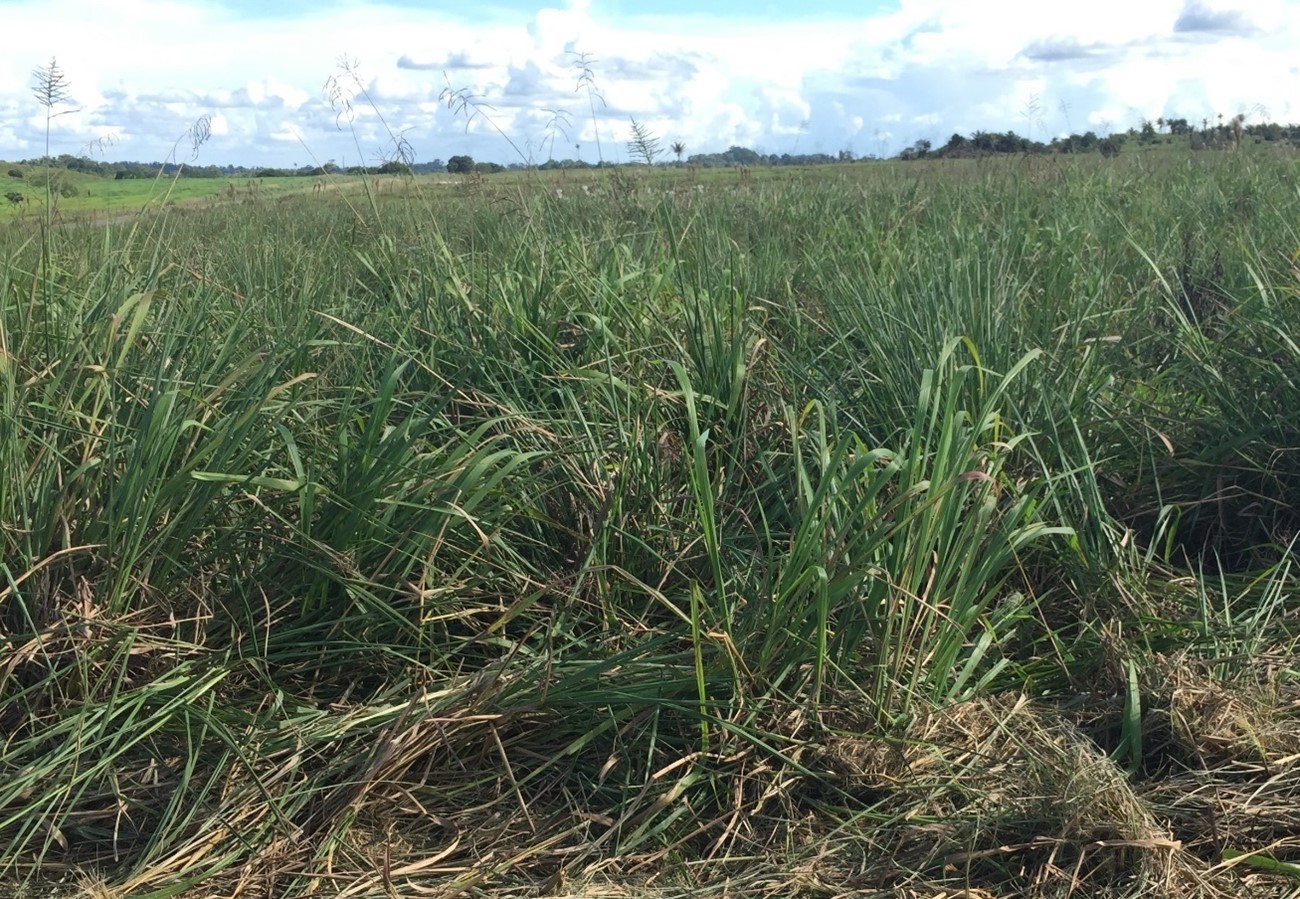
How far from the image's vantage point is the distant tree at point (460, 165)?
518 cm

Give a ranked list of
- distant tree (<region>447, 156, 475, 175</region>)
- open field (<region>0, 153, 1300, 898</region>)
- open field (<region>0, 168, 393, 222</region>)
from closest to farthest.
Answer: open field (<region>0, 153, 1300, 898</region>), open field (<region>0, 168, 393, 222</region>), distant tree (<region>447, 156, 475, 175</region>)

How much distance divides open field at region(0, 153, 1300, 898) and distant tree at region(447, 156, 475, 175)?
85.4 inches

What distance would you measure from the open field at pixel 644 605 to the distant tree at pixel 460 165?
7.11 feet

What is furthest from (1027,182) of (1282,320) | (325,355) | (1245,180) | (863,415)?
(325,355)

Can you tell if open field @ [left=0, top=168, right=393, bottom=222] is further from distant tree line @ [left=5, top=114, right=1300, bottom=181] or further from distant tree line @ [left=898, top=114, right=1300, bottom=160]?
distant tree line @ [left=898, top=114, right=1300, bottom=160]

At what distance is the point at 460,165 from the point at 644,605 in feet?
11.8

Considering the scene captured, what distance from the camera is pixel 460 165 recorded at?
209 inches

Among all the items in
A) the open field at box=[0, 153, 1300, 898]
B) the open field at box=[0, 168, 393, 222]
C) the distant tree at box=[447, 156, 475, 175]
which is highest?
the distant tree at box=[447, 156, 475, 175]

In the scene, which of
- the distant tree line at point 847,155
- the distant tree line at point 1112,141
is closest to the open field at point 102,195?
the distant tree line at point 847,155

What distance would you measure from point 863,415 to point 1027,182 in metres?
5.08

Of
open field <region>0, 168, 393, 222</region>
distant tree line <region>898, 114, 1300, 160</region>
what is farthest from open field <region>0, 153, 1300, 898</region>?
distant tree line <region>898, 114, 1300, 160</region>

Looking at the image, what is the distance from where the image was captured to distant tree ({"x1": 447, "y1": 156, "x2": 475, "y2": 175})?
5.18 meters

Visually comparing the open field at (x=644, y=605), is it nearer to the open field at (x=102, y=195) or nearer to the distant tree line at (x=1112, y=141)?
the open field at (x=102, y=195)

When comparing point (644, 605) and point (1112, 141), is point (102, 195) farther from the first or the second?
point (1112, 141)
